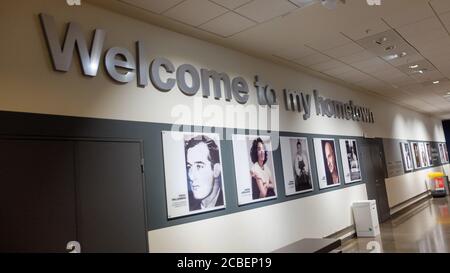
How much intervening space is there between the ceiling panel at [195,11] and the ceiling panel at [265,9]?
25 centimetres

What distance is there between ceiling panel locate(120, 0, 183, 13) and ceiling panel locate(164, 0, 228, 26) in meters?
0.07

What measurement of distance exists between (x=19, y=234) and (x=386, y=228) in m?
7.14

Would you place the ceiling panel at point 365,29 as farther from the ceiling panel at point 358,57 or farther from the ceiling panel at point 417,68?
the ceiling panel at point 417,68

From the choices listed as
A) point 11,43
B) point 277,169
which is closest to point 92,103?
point 11,43

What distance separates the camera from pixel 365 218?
6.59 metres

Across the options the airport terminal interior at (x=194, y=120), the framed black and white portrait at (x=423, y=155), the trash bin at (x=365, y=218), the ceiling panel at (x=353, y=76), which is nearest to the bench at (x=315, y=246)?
the airport terminal interior at (x=194, y=120)

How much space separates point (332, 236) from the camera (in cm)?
597

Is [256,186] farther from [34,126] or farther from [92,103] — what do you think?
[34,126]

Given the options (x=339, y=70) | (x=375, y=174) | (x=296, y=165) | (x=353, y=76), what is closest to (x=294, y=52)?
(x=339, y=70)

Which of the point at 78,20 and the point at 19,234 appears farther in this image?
the point at 78,20

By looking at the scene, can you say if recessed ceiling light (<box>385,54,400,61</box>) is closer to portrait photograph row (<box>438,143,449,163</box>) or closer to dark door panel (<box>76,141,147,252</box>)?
dark door panel (<box>76,141,147,252</box>)

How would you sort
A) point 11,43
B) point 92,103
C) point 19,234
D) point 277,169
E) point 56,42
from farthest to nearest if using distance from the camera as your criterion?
point 277,169, point 92,103, point 56,42, point 11,43, point 19,234

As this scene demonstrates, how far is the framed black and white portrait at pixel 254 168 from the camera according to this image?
4.23 metres

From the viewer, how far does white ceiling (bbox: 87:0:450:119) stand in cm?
348
